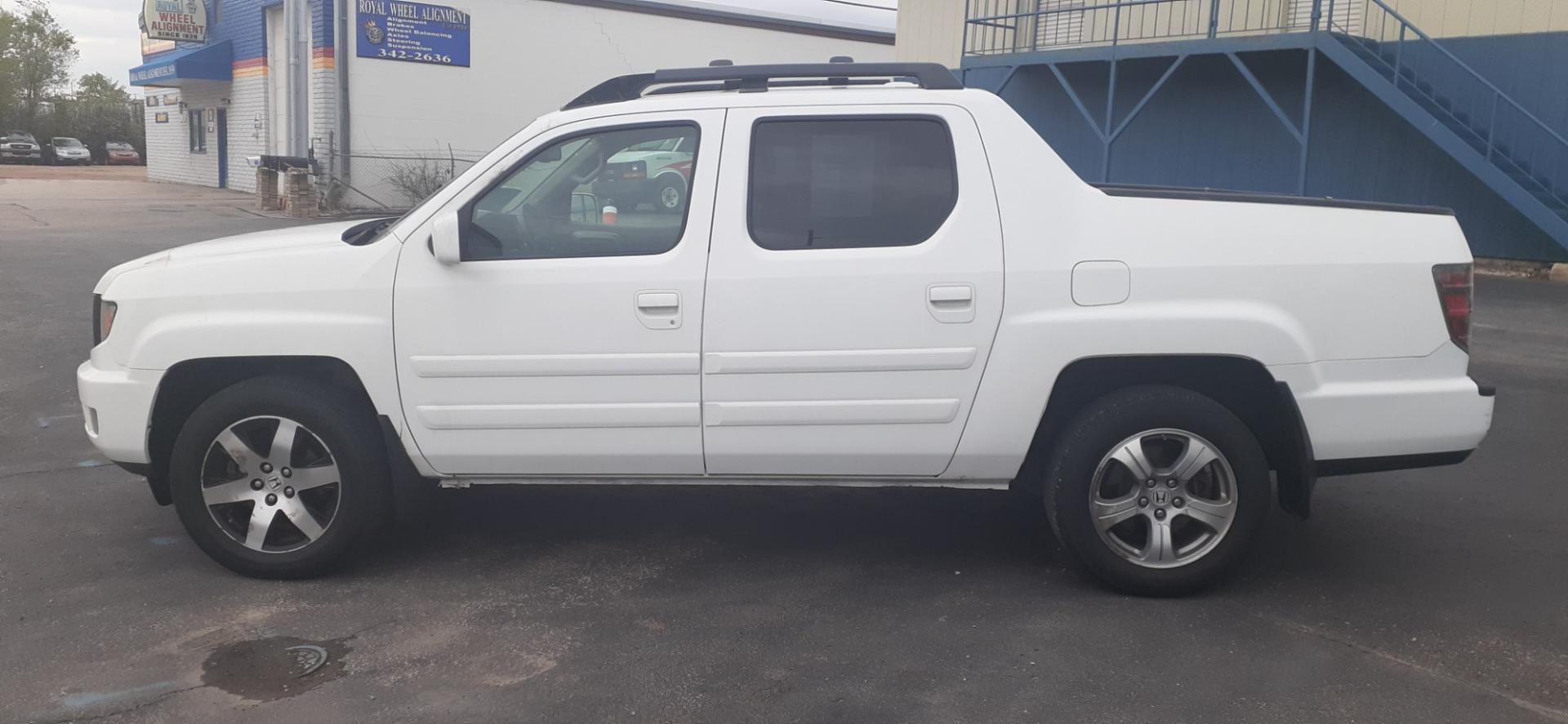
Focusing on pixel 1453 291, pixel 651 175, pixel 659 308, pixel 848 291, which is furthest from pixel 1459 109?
pixel 659 308

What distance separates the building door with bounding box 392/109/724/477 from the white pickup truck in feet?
0.04

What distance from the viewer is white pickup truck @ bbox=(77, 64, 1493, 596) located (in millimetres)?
4496

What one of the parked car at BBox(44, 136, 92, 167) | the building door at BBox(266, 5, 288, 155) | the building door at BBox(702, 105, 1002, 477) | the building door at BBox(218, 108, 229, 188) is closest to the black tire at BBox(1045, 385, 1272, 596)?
the building door at BBox(702, 105, 1002, 477)

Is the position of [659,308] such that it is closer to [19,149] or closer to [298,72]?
[298,72]

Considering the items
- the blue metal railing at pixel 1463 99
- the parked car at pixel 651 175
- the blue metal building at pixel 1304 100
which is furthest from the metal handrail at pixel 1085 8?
the parked car at pixel 651 175

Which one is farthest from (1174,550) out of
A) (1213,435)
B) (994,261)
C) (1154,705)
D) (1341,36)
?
(1341,36)

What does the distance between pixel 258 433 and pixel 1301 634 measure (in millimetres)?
3822

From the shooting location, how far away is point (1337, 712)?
3770 mm

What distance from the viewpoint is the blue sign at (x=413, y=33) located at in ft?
87.6

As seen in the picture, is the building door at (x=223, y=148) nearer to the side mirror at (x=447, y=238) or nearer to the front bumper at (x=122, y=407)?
the front bumper at (x=122, y=407)

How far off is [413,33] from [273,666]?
25.4 meters

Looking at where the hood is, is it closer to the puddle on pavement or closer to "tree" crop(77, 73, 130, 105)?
the puddle on pavement

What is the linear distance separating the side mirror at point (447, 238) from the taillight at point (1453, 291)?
136 inches

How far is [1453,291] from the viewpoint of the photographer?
450cm
